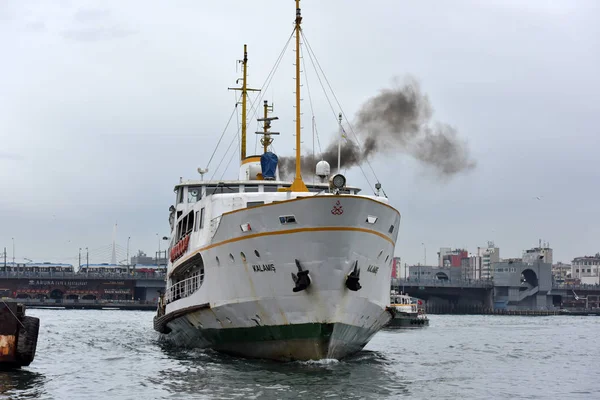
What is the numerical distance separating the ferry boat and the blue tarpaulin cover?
5130mm

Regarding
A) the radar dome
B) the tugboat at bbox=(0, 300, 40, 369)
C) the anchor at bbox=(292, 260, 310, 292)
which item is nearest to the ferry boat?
the anchor at bbox=(292, 260, 310, 292)

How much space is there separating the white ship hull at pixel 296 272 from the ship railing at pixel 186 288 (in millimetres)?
2410

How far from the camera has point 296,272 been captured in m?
25.7

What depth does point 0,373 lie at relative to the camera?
2467cm

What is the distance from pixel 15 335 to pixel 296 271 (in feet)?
31.5

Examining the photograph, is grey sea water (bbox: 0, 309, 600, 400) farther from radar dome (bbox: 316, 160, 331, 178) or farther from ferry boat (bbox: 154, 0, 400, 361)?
radar dome (bbox: 316, 160, 331, 178)

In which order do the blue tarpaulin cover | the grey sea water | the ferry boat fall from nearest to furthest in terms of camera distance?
the grey sea water
the ferry boat
the blue tarpaulin cover

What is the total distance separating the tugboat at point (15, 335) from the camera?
24.6 metres

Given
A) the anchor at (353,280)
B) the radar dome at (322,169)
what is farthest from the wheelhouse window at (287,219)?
the radar dome at (322,169)

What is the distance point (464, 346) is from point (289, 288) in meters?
24.6

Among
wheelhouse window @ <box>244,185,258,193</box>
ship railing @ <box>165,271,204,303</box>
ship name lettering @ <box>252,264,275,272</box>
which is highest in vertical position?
wheelhouse window @ <box>244,185,258,193</box>

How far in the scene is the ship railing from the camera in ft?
104

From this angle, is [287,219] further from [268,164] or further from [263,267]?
A: [268,164]

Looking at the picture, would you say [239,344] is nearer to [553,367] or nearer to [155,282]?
[553,367]
